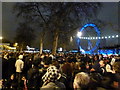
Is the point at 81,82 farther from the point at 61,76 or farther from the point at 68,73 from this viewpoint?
the point at 68,73

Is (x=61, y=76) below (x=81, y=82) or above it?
below

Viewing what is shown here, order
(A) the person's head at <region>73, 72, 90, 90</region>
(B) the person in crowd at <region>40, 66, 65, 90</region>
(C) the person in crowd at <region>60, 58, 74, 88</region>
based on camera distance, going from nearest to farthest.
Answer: (A) the person's head at <region>73, 72, 90, 90</region> → (B) the person in crowd at <region>40, 66, 65, 90</region> → (C) the person in crowd at <region>60, 58, 74, 88</region>

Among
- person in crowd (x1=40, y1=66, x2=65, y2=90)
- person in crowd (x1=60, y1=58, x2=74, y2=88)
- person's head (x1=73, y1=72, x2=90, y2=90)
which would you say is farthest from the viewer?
person in crowd (x1=60, y1=58, x2=74, y2=88)

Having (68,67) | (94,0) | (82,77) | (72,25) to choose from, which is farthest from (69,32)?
(82,77)

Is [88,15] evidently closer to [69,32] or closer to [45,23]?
[69,32]

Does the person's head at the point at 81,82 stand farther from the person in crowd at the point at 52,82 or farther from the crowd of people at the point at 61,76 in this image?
the person in crowd at the point at 52,82

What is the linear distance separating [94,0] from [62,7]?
4.48 metres

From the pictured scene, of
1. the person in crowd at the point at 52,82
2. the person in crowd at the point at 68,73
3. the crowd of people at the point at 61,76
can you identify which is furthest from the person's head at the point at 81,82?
the person in crowd at the point at 68,73

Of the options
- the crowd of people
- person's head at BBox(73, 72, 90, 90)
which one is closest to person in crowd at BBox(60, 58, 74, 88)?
the crowd of people

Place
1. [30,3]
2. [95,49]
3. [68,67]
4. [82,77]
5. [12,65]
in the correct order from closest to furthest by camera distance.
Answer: [82,77] < [68,67] < [12,65] < [30,3] < [95,49]

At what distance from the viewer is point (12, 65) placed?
923 centimetres

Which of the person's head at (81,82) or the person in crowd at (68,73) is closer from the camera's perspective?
the person's head at (81,82)

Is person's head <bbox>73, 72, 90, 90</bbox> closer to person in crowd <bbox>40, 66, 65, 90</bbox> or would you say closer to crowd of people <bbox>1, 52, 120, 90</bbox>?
crowd of people <bbox>1, 52, 120, 90</bbox>

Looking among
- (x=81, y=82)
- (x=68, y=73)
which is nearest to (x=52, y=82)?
(x=81, y=82)
